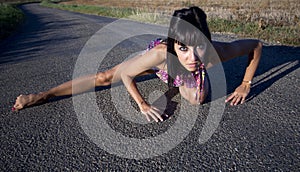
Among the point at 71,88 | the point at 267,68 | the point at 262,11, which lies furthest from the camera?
the point at 262,11

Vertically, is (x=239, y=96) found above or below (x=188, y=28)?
below

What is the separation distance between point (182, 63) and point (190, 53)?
0.57 ft

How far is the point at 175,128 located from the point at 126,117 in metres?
0.56

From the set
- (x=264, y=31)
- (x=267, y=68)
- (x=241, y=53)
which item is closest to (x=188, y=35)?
(x=241, y=53)

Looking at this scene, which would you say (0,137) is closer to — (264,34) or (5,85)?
(5,85)

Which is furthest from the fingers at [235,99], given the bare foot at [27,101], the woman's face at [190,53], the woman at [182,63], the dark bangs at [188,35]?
the bare foot at [27,101]

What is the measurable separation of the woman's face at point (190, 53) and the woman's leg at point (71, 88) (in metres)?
1.15

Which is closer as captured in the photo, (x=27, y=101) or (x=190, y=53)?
(x=190, y=53)

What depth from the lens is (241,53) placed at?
246 cm

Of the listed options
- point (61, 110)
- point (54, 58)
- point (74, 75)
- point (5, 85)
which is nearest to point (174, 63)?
point (61, 110)

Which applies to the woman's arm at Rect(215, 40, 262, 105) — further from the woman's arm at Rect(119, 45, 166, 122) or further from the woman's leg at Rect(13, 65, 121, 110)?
the woman's leg at Rect(13, 65, 121, 110)

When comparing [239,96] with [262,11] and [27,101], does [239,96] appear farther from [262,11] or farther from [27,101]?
[262,11]

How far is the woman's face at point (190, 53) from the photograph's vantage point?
1863mm

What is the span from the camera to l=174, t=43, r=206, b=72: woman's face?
186cm
